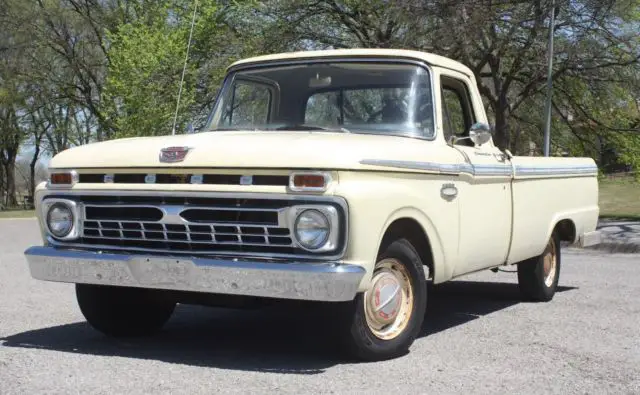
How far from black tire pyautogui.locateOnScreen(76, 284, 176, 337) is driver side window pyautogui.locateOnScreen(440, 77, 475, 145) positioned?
2.34m

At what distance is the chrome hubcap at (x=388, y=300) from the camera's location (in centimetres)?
570

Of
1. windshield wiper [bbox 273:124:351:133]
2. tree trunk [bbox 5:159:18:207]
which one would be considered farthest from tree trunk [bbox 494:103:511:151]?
tree trunk [bbox 5:159:18:207]

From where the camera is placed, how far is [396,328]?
5.90m

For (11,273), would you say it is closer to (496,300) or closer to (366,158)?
(496,300)

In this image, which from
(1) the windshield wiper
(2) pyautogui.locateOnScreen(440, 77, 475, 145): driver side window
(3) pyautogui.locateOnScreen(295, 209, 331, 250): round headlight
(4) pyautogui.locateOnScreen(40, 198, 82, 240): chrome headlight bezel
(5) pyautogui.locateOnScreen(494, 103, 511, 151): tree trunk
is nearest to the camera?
(3) pyautogui.locateOnScreen(295, 209, 331, 250): round headlight

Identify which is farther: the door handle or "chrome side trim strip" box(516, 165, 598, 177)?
"chrome side trim strip" box(516, 165, 598, 177)

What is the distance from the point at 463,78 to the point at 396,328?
2.39 meters

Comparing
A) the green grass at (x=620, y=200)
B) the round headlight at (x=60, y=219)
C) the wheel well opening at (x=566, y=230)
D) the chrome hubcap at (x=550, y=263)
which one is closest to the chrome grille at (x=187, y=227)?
the round headlight at (x=60, y=219)

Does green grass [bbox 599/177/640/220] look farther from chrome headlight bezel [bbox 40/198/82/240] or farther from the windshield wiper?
chrome headlight bezel [bbox 40/198/82/240]

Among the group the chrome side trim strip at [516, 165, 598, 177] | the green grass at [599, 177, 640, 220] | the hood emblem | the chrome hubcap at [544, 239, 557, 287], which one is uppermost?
the hood emblem

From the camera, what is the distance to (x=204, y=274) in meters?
5.40

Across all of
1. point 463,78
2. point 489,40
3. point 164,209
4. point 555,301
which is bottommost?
point 555,301

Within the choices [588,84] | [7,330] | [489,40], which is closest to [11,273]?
[7,330]

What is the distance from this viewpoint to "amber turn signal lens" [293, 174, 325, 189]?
5.19 metres
